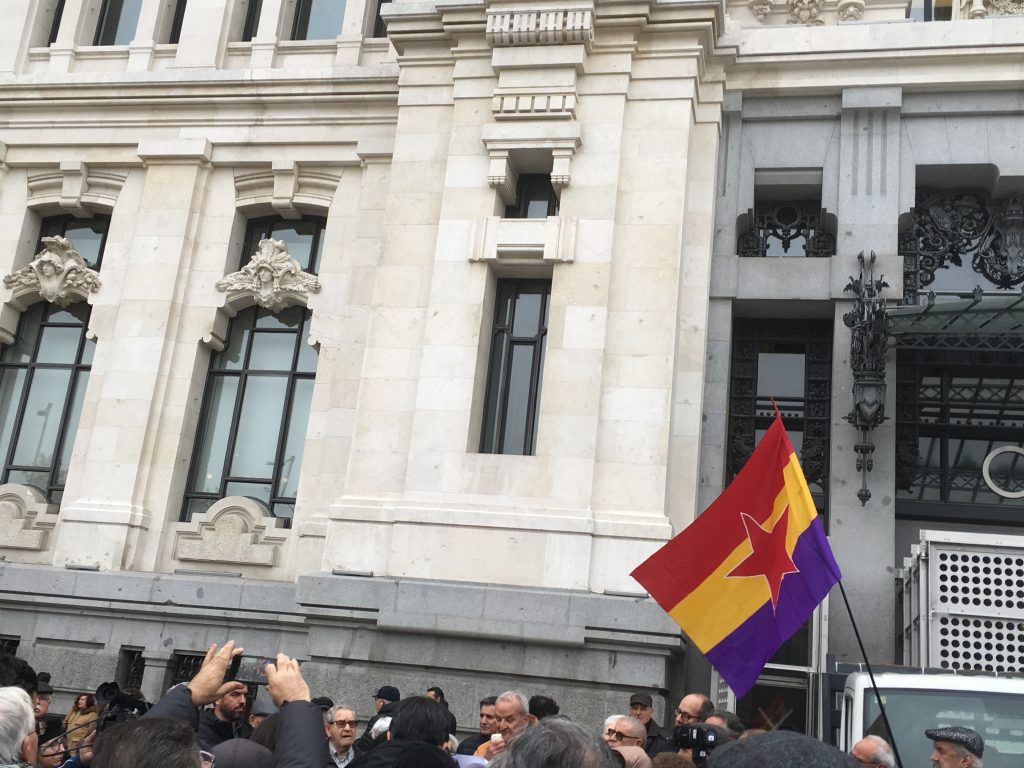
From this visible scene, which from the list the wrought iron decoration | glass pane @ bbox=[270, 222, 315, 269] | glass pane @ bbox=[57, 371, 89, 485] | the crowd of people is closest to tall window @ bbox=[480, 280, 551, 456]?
glass pane @ bbox=[270, 222, 315, 269]

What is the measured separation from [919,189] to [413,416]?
28.3ft

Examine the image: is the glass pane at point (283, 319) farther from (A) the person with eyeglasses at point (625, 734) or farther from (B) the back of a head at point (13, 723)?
(B) the back of a head at point (13, 723)

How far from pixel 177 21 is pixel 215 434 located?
8.21m

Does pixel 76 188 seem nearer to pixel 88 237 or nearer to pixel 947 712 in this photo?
pixel 88 237

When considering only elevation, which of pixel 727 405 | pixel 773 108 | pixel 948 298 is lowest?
pixel 727 405

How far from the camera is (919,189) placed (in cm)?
1662

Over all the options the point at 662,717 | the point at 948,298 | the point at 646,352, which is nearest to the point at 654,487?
the point at 646,352

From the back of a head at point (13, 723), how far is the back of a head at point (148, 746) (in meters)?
0.74

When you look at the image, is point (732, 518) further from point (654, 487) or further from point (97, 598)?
point (97, 598)

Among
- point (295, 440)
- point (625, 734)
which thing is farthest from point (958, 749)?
point (295, 440)

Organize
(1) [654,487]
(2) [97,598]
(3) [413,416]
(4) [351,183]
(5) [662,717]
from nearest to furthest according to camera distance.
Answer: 1. (5) [662,717]
2. (1) [654,487]
3. (3) [413,416]
4. (2) [97,598]
5. (4) [351,183]

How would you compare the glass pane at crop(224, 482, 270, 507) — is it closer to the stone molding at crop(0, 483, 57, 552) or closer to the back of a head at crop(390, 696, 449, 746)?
the stone molding at crop(0, 483, 57, 552)

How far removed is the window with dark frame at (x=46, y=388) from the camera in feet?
60.1

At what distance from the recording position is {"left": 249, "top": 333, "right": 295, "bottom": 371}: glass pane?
1827 cm
